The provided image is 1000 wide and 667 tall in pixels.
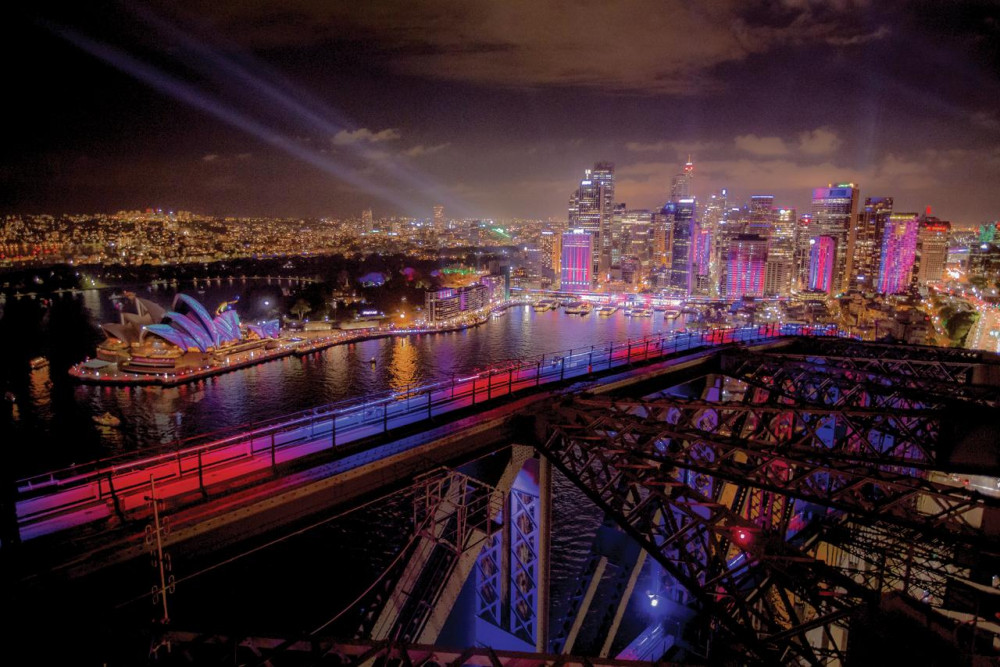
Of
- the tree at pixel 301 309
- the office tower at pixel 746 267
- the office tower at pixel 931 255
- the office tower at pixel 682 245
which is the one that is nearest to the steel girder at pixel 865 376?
the tree at pixel 301 309

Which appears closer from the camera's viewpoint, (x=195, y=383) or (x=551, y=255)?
(x=195, y=383)

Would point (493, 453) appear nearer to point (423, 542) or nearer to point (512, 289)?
point (423, 542)

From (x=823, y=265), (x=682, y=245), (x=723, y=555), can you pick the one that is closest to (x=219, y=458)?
(x=723, y=555)

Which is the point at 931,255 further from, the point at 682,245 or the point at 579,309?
the point at 579,309

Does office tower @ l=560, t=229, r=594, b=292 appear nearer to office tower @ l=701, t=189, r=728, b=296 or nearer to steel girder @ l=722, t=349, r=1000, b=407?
office tower @ l=701, t=189, r=728, b=296

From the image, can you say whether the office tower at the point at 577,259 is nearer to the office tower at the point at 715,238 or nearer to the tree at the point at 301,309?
the office tower at the point at 715,238

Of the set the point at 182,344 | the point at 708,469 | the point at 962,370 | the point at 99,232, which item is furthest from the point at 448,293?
→ the point at 99,232

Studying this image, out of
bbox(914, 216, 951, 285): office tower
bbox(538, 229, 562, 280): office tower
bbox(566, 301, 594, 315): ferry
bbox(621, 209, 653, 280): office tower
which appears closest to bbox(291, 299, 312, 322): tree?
bbox(566, 301, 594, 315): ferry
